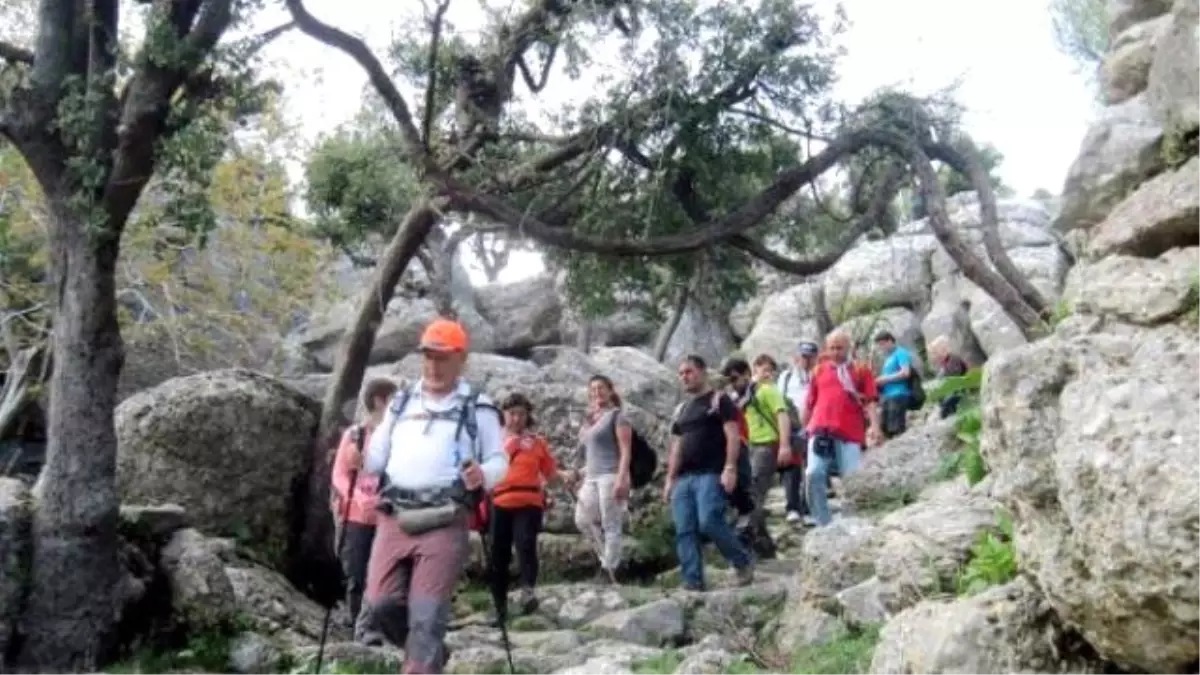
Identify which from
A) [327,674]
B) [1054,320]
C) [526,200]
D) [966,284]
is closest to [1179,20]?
[1054,320]

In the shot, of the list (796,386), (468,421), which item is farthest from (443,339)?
(796,386)

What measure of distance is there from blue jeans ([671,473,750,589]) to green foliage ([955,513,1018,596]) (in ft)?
17.6

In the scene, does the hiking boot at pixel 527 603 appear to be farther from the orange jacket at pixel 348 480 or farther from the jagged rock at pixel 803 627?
the jagged rock at pixel 803 627

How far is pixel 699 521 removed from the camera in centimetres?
1191

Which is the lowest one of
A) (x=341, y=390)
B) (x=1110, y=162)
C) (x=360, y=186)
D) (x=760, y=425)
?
(x=760, y=425)

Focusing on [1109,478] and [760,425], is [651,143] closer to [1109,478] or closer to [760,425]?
[760,425]

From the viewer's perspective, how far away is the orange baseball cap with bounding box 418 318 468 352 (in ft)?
26.1

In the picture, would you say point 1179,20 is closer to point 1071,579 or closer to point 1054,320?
point 1054,320

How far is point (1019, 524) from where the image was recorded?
5234mm

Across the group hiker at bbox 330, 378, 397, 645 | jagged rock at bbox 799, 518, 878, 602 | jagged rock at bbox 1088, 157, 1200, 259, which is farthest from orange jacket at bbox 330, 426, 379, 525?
jagged rock at bbox 1088, 157, 1200, 259

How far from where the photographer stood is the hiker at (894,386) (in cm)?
1662

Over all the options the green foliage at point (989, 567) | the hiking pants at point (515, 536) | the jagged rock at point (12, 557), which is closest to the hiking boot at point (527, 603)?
the hiking pants at point (515, 536)

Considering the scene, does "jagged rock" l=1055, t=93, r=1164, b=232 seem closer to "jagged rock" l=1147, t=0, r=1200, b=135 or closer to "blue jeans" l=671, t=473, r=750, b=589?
"jagged rock" l=1147, t=0, r=1200, b=135

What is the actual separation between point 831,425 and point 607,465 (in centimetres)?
195
